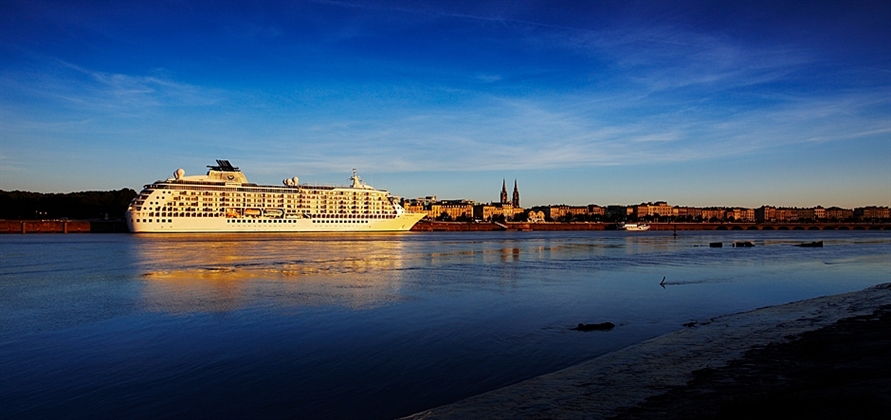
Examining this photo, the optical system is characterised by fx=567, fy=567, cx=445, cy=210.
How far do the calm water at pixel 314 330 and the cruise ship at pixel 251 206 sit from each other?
5517 centimetres

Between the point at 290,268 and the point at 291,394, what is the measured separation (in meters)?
19.1

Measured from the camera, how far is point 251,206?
8038 cm

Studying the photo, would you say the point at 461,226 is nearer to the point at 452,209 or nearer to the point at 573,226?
the point at 573,226

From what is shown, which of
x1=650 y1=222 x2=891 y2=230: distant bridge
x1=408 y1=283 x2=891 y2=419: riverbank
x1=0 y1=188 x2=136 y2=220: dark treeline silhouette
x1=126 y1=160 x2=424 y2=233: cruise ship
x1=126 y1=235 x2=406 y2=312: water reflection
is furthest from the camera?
x1=650 y1=222 x2=891 y2=230: distant bridge

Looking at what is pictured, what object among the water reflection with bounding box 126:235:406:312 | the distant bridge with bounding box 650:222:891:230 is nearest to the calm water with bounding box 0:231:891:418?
the water reflection with bounding box 126:235:406:312

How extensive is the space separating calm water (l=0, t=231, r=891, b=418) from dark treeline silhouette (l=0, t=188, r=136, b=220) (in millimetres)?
92689

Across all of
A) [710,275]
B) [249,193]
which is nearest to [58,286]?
[710,275]

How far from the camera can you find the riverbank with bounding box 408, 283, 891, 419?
5.54 meters

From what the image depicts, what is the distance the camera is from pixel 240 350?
10.1 meters

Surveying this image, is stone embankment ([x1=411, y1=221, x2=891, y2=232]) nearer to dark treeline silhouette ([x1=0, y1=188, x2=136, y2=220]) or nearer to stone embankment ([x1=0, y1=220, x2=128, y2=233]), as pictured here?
stone embankment ([x1=0, y1=220, x2=128, y2=233])

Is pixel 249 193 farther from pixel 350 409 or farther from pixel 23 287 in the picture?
pixel 350 409

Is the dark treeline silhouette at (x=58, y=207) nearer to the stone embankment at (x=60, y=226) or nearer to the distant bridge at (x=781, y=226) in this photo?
the stone embankment at (x=60, y=226)

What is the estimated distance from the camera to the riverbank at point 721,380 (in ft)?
18.2

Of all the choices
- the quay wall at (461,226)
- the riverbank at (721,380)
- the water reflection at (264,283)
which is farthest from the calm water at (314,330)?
the quay wall at (461,226)
